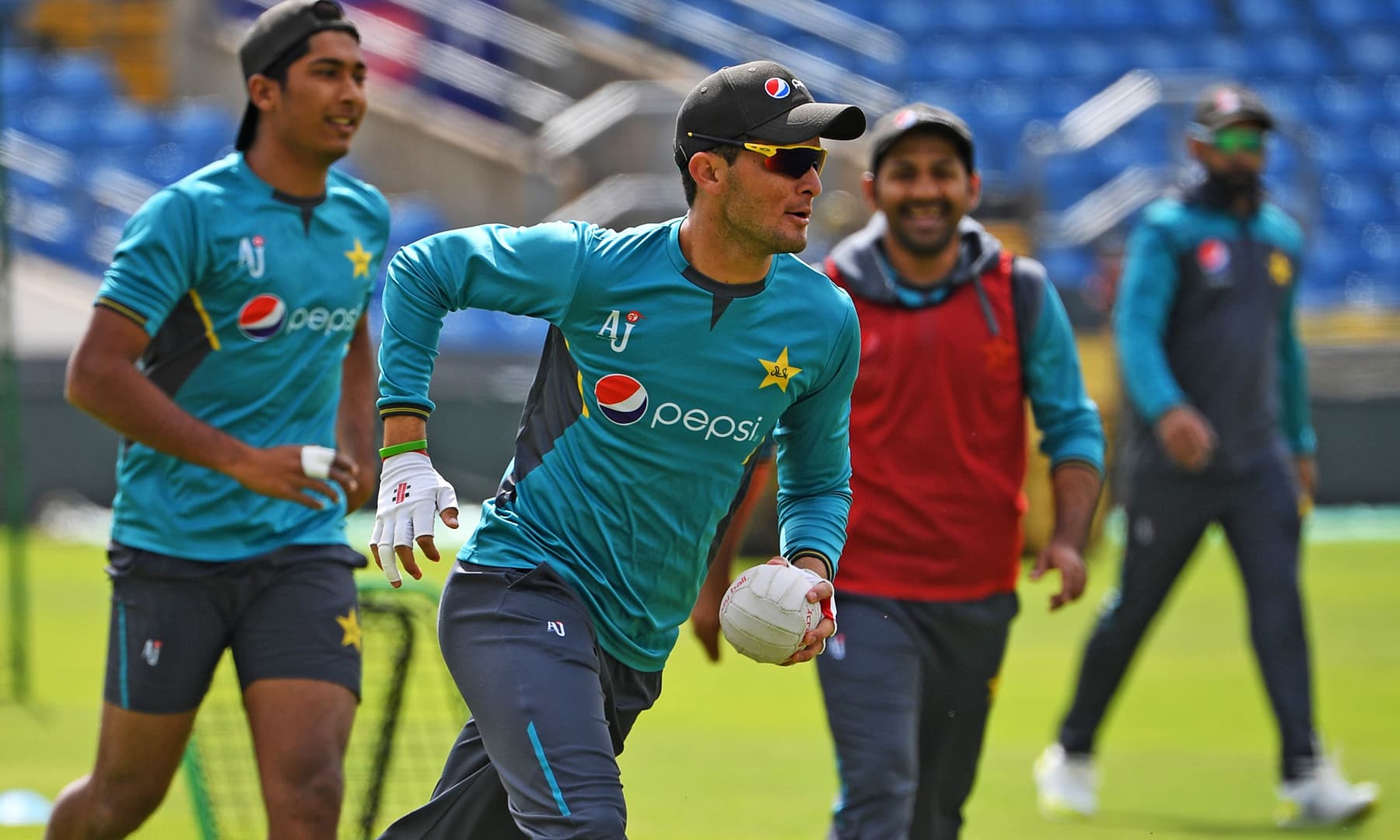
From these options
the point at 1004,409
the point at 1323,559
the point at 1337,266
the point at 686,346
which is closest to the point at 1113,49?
the point at 1337,266

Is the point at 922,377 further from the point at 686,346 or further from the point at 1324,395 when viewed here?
the point at 1324,395

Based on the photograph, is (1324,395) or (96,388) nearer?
(96,388)

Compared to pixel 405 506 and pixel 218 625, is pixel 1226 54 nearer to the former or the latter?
pixel 218 625

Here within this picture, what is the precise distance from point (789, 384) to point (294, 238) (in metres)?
1.74

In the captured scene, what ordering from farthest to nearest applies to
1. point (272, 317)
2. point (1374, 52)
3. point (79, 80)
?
point (1374, 52) → point (79, 80) → point (272, 317)

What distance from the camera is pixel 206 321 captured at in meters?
5.37

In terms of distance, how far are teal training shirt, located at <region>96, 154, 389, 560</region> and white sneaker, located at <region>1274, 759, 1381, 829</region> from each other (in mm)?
3999

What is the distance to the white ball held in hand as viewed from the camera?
4293 mm

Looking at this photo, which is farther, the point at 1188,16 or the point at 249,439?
the point at 1188,16

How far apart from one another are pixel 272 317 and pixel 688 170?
1529 millimetres

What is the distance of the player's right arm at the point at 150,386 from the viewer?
5.05 m

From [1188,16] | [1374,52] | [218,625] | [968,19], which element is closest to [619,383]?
[218,625]

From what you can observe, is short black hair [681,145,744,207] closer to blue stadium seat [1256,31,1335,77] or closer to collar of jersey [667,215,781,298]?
collar of jersey [667,215,781,298]

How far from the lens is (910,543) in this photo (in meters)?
5.68
